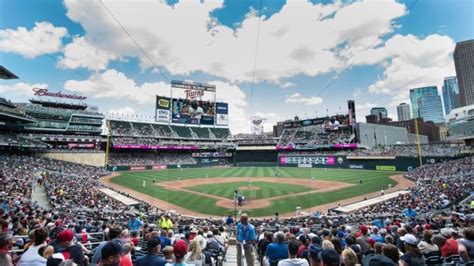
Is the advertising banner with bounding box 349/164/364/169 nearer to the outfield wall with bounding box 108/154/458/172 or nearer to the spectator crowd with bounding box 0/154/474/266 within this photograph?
the outfield wall with bounding box 108/154/458/172

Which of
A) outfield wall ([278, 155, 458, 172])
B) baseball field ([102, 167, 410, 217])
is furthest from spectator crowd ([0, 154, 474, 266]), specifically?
outfield wall ([278, 155, 458, 172])

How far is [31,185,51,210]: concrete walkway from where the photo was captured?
18.8 m

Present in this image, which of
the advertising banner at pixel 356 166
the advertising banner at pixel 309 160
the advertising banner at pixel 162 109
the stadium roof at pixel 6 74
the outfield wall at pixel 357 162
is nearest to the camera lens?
the stadium roof at pixel 6 74

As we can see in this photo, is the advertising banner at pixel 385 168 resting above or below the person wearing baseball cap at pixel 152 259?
below

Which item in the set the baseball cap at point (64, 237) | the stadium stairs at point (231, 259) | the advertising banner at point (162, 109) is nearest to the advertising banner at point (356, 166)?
the advertising banner at point (162, 109)

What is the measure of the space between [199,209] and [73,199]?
10490mm

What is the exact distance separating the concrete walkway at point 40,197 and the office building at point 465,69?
20354 cm

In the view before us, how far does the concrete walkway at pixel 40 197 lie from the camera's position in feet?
61.6

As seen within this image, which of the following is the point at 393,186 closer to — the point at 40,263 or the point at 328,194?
the point at 328,194

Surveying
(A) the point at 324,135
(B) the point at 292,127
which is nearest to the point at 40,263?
(A) the point at 324,135

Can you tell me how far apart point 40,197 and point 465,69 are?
22420 cm

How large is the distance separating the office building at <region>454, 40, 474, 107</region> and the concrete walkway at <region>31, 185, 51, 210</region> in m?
204

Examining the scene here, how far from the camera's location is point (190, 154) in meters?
71.4

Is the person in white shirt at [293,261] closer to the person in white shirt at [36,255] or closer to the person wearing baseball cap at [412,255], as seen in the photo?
the person wearing baseball cap at [412,255]
